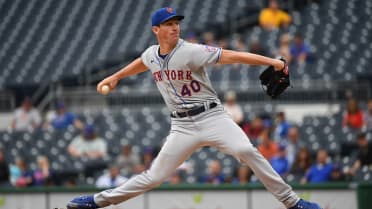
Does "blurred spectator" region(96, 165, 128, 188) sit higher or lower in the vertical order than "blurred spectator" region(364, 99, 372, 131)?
lower

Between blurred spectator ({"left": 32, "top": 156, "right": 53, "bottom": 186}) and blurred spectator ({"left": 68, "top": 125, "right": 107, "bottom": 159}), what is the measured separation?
56 cm

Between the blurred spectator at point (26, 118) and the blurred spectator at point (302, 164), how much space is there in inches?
211

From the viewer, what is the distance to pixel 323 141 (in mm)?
11031

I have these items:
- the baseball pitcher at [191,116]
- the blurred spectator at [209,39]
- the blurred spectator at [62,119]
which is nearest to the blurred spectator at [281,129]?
the blurred spectator at [209,39]

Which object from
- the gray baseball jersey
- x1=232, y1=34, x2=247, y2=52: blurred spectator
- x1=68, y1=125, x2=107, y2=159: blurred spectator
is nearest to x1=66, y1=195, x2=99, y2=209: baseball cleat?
the gray baseball jersey

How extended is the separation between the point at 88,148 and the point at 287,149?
3.31 m

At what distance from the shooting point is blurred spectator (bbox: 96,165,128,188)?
10.5 metres

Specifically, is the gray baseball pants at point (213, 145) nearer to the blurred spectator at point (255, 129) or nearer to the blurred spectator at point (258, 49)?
the blurred spectator at point (255, 129)

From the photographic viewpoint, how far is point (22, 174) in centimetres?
1161

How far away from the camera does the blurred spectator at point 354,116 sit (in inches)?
431

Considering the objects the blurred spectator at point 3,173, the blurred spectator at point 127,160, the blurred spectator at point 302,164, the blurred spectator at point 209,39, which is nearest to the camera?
the blurred spectator at point 302,164

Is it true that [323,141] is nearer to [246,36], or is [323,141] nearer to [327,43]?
[327,43]

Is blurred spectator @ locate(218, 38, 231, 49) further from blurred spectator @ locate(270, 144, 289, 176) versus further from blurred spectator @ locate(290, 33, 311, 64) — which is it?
blurred spectator @ locate(270, 144, 289, 176)

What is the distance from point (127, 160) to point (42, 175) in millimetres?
1314
